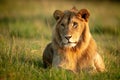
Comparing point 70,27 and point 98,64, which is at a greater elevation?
point 70,27

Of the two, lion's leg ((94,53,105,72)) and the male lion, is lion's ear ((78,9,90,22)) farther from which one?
lion's leg ((94,53,105,72))

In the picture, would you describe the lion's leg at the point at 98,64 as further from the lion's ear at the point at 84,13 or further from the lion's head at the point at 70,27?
the lion's ear at the point at 84,13

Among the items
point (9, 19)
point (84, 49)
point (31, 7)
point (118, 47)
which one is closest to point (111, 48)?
point (118, 47)

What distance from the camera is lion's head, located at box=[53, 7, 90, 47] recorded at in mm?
10492

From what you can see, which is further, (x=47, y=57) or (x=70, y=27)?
(x=47, y=57)

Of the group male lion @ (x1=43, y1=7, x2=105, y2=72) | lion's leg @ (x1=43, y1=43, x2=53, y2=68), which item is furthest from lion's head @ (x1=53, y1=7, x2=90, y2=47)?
lion's leg @ (x1=43, y1=43, x2=53, y2=68)

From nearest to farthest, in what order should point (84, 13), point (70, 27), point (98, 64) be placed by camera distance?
point (70, 27), point (84, 13), point (98, 64)

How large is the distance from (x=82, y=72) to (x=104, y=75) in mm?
394

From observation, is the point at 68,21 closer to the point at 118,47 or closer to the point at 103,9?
the point at 118,47

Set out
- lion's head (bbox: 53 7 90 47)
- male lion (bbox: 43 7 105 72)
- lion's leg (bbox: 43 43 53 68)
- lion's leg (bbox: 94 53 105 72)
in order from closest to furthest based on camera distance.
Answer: lion's head (bbox: 53 7 90 47) → male lion (bbox: 43 7 105 72) → lion's leg (bbox: 94 53 105 72) → lion's leg (bbox: 43 43 53 68)

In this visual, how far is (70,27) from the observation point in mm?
10633

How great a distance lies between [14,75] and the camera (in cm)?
1003

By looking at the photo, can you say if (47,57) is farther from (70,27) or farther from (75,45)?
(70,27)

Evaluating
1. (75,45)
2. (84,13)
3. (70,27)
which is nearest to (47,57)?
(75,45)
